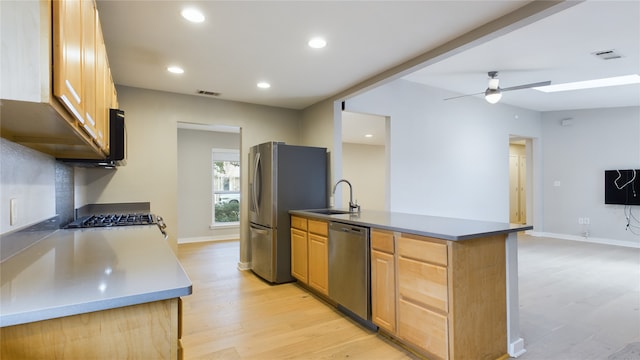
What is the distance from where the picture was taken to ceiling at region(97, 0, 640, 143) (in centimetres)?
214

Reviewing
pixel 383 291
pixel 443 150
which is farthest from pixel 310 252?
pixel 443 150

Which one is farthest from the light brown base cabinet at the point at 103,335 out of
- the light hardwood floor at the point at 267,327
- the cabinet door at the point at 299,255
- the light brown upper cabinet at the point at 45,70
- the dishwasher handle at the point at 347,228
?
the cabinet door at the point at 299,255

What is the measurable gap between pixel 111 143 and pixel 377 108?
3.24 metres

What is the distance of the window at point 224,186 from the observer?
23.2 ft

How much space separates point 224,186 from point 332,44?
5.34 meters

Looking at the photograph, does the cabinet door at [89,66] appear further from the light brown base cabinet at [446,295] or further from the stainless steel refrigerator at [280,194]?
the stainless steel refrigerator at [280,194]

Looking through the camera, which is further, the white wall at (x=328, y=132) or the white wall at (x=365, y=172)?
the white wall at (x=365, y=172)

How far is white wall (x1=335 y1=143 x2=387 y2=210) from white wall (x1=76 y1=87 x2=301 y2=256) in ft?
16.3

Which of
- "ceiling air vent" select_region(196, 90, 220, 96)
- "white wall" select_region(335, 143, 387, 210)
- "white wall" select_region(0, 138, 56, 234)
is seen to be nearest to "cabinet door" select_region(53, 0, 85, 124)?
"white wall" select_region(0, 138, 56, 234)

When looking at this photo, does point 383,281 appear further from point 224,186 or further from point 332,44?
point 224,186

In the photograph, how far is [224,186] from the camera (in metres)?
7.28

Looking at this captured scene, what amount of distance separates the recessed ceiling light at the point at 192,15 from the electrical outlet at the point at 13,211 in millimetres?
1517

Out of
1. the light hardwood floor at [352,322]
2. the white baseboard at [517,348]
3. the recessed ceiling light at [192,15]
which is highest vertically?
the recessed ceiling light at [192,15]

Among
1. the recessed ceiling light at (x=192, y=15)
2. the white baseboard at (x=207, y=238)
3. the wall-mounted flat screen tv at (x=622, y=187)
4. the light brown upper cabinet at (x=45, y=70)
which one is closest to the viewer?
the light brown upper cabinet at (x=45, y=70)
